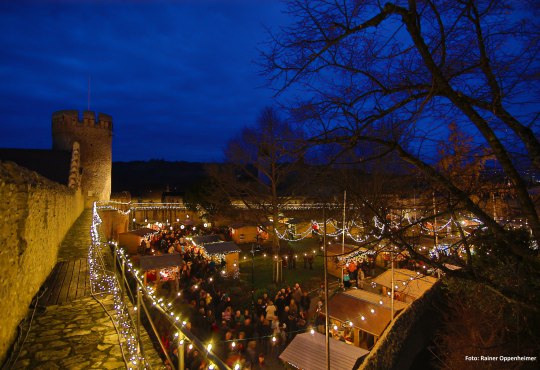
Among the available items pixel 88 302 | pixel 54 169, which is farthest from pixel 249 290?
pixel 54 169

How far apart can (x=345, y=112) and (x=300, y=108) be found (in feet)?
1.69

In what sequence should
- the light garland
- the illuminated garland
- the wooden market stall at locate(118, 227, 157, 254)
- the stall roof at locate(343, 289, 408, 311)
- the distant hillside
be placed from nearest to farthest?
the light garland
the illuminated garland
the stall roof at locate(343, 289, 408, 311)
the wooden market stall at locate(118, 227, 157, 254)
the distant hillside

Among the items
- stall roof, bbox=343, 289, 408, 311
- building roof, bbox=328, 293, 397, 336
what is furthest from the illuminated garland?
stall roof, bbox=343, 289, 408, 311

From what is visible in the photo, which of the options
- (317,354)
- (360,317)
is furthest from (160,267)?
(360,317)

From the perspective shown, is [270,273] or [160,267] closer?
[160,267]

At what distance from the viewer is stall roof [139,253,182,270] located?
39.0 ft

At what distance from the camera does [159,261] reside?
12234mm

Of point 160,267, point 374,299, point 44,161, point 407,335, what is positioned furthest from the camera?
point 44,161

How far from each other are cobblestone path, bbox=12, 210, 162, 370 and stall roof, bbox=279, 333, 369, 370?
4354 mm

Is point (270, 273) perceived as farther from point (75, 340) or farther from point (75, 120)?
point (75, 120)

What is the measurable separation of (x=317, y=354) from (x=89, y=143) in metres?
28.9

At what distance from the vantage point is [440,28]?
10.3 ft

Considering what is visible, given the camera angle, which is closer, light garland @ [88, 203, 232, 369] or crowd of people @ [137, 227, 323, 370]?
light garland @ [88, 203, 232, 369]

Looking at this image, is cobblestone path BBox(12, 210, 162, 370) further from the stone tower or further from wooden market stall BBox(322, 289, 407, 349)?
the stone tower
